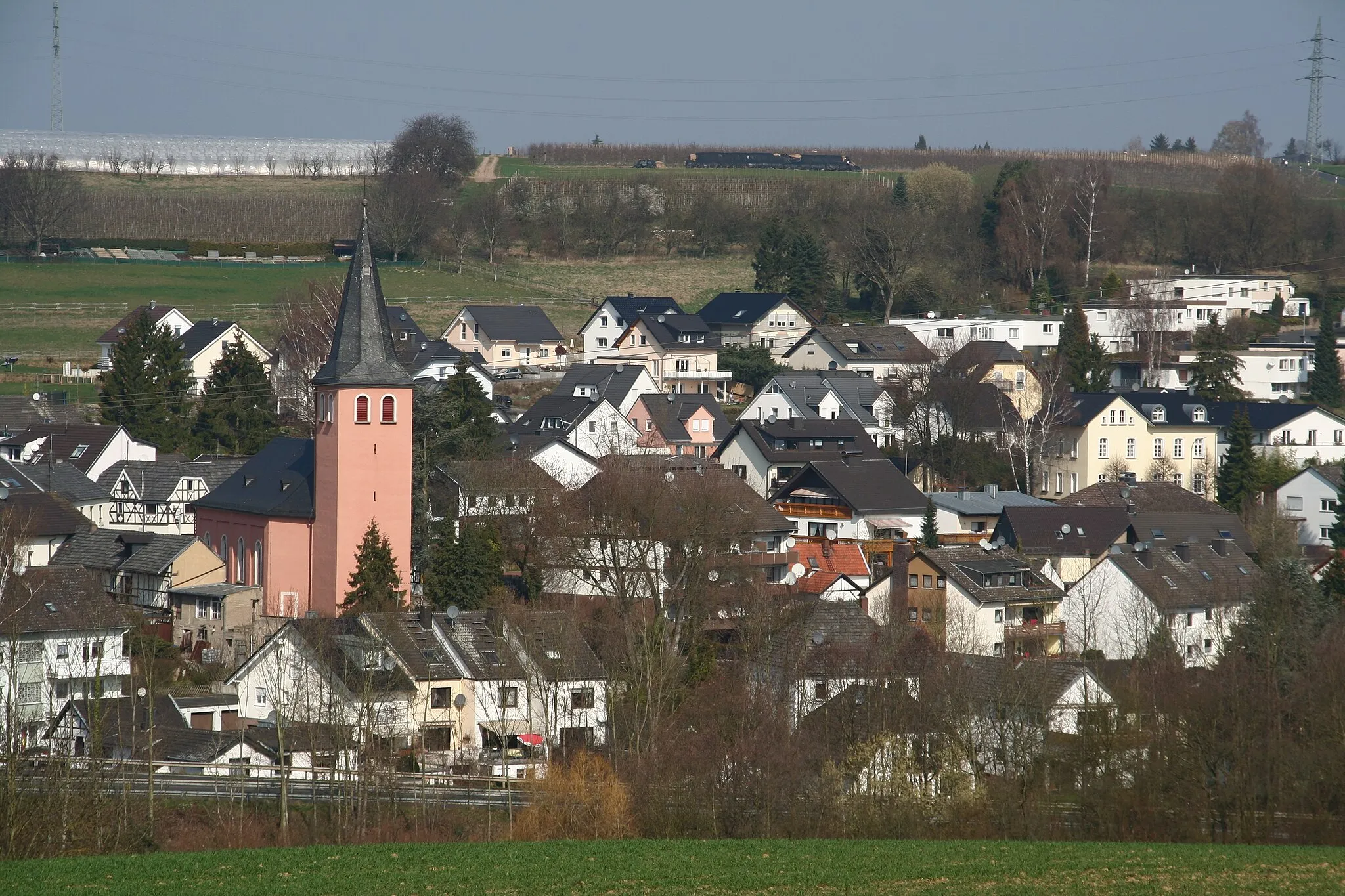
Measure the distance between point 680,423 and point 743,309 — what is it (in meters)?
16.0

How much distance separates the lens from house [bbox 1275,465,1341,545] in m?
52.0

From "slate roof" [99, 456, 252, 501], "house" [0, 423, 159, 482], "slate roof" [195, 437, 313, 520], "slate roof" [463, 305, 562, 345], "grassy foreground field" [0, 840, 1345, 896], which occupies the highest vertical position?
"slate roof" [463, 305, 562, 345]

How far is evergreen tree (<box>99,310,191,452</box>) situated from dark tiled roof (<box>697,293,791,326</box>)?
24.2m

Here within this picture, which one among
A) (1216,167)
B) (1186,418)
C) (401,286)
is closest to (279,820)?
(1186,418)

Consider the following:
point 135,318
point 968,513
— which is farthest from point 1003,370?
point 135,318

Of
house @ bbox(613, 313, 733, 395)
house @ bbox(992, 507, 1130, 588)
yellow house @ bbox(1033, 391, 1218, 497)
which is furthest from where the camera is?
house @ bbox(613, 313, 733, 395)

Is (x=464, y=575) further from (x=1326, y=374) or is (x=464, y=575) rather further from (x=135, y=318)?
(x=1326, y=374)

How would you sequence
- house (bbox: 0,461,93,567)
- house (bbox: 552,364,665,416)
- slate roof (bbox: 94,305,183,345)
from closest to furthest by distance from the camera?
house (bbox: 0,461,93,567), house (bbox: 552,364,665,416), slate roof (bbox: 94,305,183,345)

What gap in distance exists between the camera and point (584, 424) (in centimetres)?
5969

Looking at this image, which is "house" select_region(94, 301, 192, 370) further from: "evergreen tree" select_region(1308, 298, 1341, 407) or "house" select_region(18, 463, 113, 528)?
"evergreen tree" select_region(1308, 298, 1341, 407)

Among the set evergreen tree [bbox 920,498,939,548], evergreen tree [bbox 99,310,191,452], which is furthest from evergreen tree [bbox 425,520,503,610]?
evergreen tree [bbox 99,310,191,452]

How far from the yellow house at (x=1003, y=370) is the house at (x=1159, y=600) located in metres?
19.6

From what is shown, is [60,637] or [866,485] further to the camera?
[866,485]

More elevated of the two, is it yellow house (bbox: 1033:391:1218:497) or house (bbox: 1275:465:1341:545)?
yellow house (bbox: 1033:391:1218:497)
